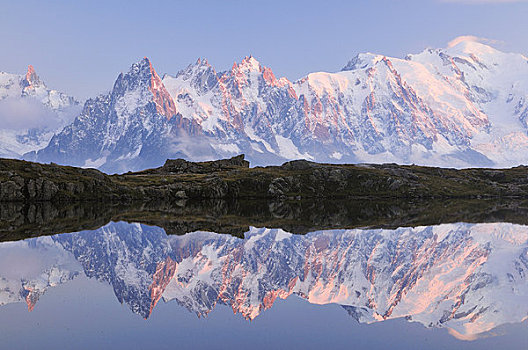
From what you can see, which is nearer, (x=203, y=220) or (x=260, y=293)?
(x=260, y=293)

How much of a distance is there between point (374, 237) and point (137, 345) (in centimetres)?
6236

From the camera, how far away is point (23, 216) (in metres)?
114

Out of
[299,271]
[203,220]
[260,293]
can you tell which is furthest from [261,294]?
[203,220]

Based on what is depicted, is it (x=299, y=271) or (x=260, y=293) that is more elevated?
(x=299, y=271)

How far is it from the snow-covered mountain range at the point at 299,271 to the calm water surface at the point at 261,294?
18 centimetres

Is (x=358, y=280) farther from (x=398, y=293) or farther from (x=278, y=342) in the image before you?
(x=278, y=342)

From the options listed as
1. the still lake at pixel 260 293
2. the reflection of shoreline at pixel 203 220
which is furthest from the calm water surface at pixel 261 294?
the reflection of shoreline at pixel 203 220

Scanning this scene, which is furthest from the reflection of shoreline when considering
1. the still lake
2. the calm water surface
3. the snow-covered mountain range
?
the calm water surface

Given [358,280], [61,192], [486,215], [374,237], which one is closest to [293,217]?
[374,237]

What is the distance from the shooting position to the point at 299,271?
189ft

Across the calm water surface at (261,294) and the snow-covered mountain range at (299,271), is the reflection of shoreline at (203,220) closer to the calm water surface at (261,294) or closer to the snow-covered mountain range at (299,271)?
the snow-covered mountain range at (299,271)

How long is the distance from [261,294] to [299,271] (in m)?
12.5

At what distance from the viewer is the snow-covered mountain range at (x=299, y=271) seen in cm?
4244

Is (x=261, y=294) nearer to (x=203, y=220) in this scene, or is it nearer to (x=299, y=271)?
(x=299, y=271)
